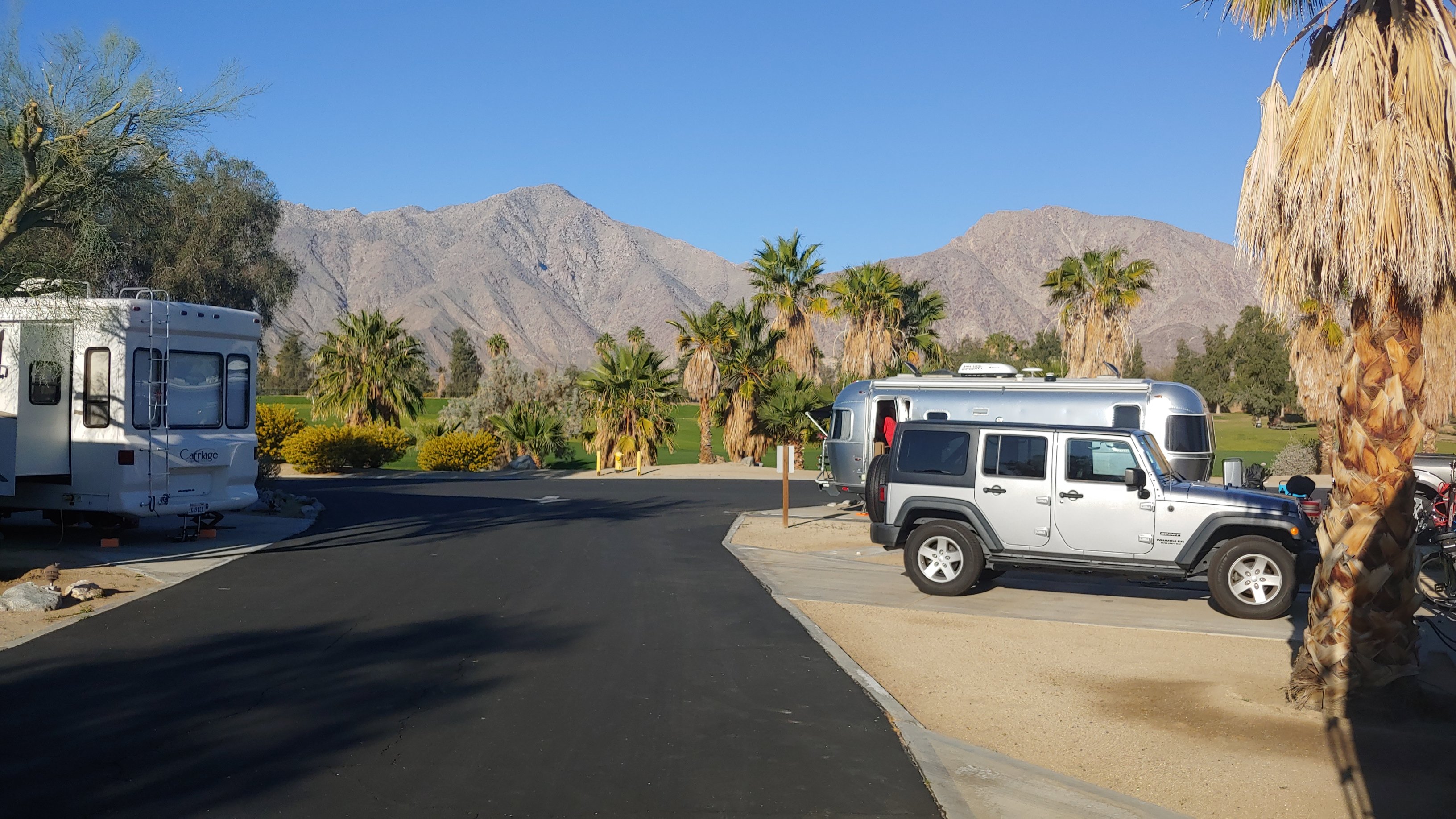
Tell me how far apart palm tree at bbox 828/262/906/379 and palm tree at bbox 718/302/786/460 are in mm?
2836

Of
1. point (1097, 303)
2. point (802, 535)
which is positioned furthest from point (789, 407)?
point (802, 535)

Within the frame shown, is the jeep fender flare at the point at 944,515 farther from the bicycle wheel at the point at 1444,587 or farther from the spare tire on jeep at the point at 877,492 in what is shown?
the bicycle wheel at the point at 1444,587

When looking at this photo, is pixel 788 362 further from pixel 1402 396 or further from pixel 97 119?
pixel 1402 396

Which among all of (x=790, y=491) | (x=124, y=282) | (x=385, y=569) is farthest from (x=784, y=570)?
(x=124, y=282)

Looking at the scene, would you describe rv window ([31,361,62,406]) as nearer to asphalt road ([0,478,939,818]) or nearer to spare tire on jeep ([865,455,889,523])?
asphalt road ([0,478,939,818])

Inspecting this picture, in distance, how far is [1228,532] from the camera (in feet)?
38.4

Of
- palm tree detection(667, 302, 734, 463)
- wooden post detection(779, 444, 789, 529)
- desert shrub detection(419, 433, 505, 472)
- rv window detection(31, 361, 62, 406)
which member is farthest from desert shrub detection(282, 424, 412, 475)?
rv window detection(31, 361, 62, 406)

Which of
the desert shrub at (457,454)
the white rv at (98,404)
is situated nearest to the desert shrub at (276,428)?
the desert shrub at (457,454)

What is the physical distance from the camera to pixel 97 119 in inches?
483

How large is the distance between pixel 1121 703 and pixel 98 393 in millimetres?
12344

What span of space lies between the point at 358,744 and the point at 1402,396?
7.21 m

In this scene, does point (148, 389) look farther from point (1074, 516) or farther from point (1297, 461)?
point (1297, 461)

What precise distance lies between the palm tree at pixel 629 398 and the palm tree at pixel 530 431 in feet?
14.5

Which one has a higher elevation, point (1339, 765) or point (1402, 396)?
point (1402, 396)
